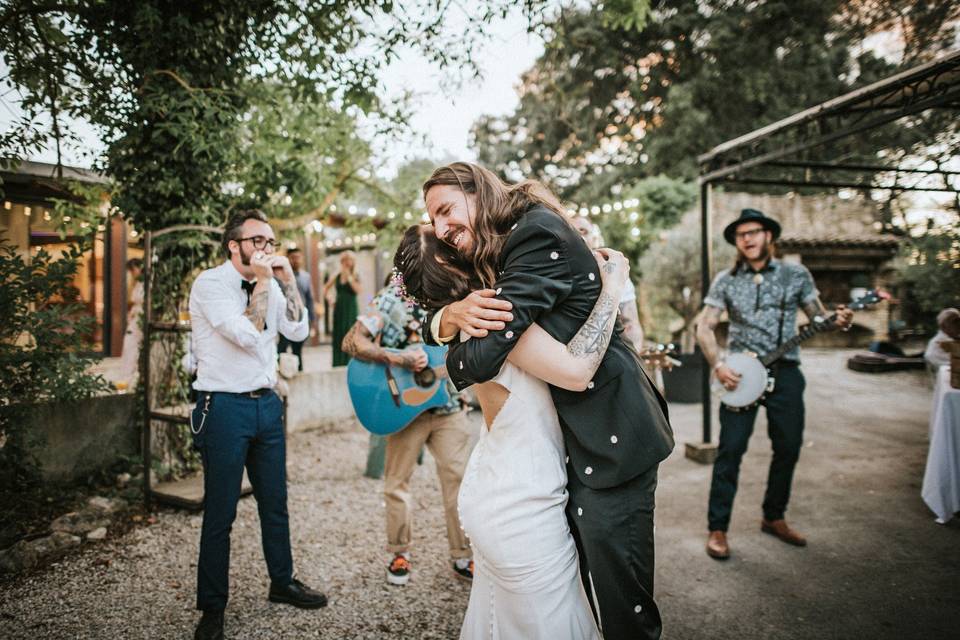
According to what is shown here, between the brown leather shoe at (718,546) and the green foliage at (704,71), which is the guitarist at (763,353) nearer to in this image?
the brown leather shoe at (718,546)

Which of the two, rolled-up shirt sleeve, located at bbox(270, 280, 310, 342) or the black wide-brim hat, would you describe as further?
the black wide-brim hat

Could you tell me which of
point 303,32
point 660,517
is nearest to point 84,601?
point 660,517

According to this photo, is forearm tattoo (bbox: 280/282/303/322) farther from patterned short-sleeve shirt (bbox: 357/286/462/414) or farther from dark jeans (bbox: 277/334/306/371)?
dark jeans (bbox: 277/334/306/371)

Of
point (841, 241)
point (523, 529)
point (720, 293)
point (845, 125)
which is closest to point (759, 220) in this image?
point (720, 293)

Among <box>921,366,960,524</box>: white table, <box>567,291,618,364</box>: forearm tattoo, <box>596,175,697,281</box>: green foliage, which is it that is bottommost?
<box>921,366,960,524</box>: white table

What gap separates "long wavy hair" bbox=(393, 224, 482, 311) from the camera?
75.1 inches

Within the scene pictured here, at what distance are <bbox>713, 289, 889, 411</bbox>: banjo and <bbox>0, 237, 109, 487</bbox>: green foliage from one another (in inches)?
185

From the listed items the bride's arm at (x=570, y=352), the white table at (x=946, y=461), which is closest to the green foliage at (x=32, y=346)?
the bride's arm at (x=570, y=352)

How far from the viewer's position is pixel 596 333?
1.66 metres

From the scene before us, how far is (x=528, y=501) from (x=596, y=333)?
528 millimetres

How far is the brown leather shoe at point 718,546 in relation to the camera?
3.72 m

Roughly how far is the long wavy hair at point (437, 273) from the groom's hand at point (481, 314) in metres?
0.22

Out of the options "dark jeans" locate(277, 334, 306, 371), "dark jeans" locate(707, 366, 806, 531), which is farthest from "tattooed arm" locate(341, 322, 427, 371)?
"dark jeans" locate(277, 334, 306, 371)

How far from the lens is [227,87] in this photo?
495 cm
